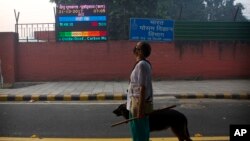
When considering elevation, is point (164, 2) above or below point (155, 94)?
above

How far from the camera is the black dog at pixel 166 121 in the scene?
180 inches

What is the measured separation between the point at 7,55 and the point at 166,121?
1065 centimetres

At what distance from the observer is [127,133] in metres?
6.29

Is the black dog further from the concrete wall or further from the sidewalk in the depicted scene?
the concrete wall

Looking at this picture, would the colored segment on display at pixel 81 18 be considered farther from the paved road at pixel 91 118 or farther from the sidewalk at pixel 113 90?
the paved road at pixel 91 118

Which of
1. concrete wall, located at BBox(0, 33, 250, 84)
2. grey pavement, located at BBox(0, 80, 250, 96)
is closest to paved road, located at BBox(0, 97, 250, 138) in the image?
grey pavement, located at BBox(0, 80, 250, 96)

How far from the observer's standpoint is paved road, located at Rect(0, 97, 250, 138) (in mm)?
6340

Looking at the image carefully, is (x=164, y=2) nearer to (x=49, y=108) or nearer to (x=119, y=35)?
(x=119, y=35)

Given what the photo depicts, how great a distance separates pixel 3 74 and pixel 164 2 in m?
11.8

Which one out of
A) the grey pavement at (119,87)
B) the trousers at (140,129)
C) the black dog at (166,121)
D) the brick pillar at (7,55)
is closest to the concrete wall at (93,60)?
the brick pillar at (7,55)

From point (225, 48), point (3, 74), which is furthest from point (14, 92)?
point (225, 48)

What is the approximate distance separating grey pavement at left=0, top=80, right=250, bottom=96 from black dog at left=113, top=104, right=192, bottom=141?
6.11 metres

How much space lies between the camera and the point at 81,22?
1392cm

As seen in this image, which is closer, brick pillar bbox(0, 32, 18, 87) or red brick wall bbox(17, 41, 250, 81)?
brick pillar bbox(0, 32, 18, 87)
